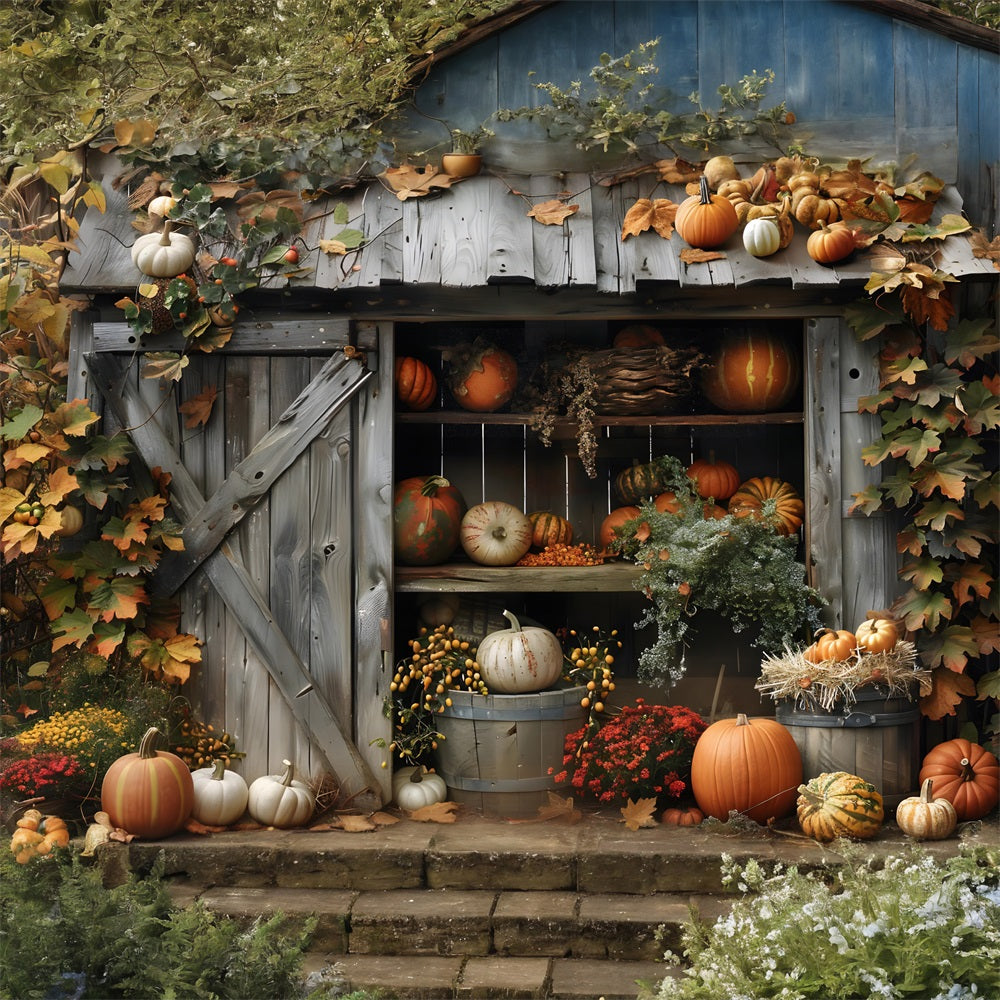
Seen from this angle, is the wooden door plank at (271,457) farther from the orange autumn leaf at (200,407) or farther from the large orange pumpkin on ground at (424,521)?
the large orange pumpkin on ground at (424,521)

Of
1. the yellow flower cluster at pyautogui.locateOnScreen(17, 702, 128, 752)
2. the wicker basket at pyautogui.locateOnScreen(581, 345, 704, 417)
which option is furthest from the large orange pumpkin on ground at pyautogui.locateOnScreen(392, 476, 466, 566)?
the yellow flower cluster at pyautogui.locateOnScreen(17, 702, 128, 752)

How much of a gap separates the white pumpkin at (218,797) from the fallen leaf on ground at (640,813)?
5.84 ft

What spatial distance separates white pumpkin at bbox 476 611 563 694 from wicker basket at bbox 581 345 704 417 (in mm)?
1315

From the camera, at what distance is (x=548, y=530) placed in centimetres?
643

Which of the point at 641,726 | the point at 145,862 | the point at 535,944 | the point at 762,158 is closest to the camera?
the point at 535,944

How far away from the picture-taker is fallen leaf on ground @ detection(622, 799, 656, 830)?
541cm

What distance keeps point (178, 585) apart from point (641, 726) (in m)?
2.36

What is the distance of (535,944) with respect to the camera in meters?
4.68

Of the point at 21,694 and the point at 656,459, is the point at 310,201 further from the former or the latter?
the point at 21,694

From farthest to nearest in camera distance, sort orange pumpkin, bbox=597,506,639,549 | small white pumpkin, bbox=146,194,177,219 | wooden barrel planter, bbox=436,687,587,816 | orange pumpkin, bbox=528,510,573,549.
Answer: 1. orange pumpkin, bbox=528,510,573,549
2. orange pumpkin, bbox=597,506,639,549
3. small white pumpkin, bbox=146,194,177,219
4. wooden barrel planter, bbox=436,687,587,816

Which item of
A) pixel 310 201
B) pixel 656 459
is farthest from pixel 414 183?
pixel 656 459

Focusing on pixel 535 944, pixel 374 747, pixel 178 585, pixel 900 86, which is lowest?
pixel 535 944

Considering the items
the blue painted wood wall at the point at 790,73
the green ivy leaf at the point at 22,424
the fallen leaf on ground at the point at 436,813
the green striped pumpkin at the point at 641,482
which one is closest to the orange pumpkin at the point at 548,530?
the green striped pumpkin at the point at 641,482

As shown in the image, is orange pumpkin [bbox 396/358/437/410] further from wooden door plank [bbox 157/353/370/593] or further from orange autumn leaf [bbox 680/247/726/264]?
orange autumn leaf [bbox 680/247/726/264]
